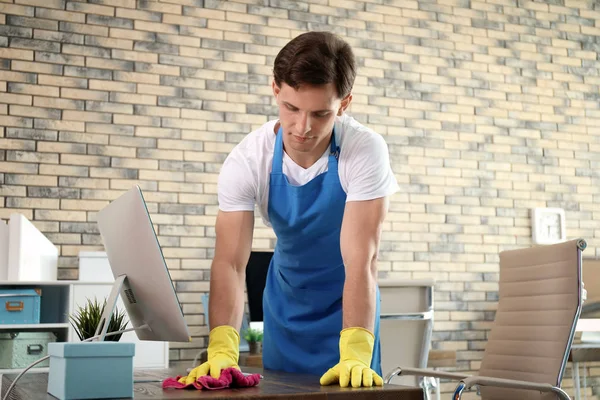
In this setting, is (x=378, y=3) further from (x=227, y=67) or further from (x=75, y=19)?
(x=75, y=19)

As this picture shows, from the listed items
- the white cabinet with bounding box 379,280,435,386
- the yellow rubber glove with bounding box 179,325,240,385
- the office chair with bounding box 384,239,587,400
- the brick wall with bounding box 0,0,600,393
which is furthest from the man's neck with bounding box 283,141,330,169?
the brick wall with bounding box 0,0,600,393

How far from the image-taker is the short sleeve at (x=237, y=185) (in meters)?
2.01

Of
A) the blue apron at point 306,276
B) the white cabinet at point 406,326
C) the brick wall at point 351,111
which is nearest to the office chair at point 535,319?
the blue apron at point 306,276

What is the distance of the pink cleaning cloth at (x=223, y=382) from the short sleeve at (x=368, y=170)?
0.64 m

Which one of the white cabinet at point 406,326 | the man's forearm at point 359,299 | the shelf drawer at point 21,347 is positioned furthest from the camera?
the shelf drawer at point 21,347

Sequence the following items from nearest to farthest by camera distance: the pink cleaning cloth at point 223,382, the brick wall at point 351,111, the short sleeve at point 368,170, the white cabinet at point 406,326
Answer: the pink cleaning cloth at point 223,382 → the short sleeve at point 368,170 → the white cabinet at point 406,326 → the brick wall at point 351,111

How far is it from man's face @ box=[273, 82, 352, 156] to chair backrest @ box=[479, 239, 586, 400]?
114 centimetres

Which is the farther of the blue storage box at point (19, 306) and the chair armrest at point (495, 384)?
the blue storage box at point (19, 306)

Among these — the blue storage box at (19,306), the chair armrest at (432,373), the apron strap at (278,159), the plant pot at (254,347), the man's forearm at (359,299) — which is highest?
the apron strap at (278,159)

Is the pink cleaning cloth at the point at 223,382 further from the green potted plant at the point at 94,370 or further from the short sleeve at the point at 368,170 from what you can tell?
the short sleeve at the point at 368,170

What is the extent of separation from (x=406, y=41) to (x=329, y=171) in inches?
149

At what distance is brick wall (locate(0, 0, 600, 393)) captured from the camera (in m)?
4.67

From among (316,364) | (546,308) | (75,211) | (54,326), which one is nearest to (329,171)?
(316,364)

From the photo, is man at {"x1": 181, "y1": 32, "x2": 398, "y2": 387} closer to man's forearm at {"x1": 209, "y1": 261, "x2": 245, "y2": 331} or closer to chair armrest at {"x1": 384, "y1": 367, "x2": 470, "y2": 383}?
man's forearm at {"x1": 209, "y1": 261, "x2": 245, "y2": 331}
